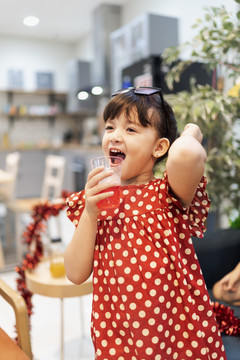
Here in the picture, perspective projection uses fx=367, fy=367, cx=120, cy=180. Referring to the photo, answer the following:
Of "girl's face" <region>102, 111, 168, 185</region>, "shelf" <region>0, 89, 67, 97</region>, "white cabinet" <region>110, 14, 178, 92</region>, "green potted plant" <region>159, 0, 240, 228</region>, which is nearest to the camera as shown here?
"girl's face" <region>102, 111, 168, 185</region>

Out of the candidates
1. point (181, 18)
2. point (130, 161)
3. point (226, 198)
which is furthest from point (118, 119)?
point (181, 18)

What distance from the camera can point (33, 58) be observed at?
697 centimetres

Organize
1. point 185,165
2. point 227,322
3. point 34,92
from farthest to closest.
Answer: point 34,92
point 227,322
point 185,165

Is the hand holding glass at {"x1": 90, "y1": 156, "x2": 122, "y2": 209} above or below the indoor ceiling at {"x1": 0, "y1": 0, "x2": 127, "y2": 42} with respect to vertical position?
below

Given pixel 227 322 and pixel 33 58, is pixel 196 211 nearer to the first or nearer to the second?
pixel 227 322

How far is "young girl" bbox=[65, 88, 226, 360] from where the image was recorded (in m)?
0.83

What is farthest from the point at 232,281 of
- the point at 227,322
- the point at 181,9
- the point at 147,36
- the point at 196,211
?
the point at 181,9

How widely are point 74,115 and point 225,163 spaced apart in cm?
546

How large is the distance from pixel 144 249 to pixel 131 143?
254 millimetres

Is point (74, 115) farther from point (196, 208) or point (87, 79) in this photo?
point (196, 208)

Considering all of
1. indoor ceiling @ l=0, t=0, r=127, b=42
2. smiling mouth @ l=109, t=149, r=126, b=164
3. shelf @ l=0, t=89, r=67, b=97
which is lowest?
smiling mouth @ l=109, t=149, r=126, b=164

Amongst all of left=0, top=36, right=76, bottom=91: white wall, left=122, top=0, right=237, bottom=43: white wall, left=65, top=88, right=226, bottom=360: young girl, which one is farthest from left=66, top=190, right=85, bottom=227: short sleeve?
left=0, top=36, right=76, bottom=91: white wall

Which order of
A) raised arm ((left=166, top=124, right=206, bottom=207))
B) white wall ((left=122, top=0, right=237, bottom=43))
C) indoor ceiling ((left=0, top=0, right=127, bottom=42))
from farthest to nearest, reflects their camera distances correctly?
indoor ceiling ((left=0, top=0, right=127, bottom=42)), white wall ((left=122, top=0, right=237, bottom=43)), raised arm ((left=166, top=124, right=206, bottom=207))

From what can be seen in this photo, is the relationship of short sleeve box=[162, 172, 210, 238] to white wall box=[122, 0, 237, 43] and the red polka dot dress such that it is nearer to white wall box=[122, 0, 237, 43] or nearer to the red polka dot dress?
the red polka dot dress
